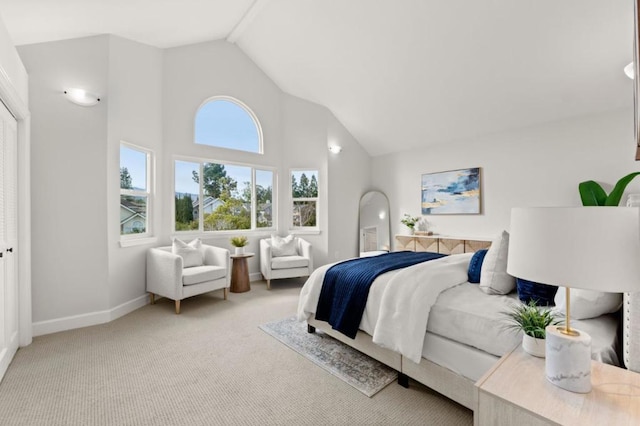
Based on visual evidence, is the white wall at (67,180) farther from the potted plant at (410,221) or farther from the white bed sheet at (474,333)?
the potted plant at (410,221)

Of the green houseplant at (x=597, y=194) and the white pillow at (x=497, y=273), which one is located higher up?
the green houseplant at (x=597, y=194)

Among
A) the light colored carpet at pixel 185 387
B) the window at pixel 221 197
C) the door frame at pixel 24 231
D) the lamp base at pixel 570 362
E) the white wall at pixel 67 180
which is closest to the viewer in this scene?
the lamp base at pixel 570 362

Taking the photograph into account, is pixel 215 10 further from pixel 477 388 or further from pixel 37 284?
pixel 477 388

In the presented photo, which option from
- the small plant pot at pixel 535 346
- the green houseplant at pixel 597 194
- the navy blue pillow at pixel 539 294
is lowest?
the small plant pot at pixel 535 346

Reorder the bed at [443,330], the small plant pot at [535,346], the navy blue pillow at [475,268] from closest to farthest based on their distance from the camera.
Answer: the small plant pot at [535,346], the bed at [443,330], the navy blue pillow at [475,268]

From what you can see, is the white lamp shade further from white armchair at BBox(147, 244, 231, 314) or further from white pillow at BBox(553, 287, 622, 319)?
white armchair at BBox(147, 244, 231, 314)

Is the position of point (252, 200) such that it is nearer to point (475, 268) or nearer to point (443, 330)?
point (475, 268)

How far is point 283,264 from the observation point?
4.52m

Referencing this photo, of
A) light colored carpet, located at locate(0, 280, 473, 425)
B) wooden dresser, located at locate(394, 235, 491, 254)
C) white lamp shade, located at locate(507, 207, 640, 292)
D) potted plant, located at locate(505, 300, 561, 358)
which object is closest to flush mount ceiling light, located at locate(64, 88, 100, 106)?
light colored carpet, located at locate(0, 280, 473, 425)

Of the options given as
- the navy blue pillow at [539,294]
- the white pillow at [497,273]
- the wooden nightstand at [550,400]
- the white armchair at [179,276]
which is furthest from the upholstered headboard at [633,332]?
the white armchair at [179,276]

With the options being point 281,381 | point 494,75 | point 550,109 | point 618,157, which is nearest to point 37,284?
point 281,381

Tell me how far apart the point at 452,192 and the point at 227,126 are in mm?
3984

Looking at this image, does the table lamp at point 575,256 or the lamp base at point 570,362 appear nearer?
the table lamp at point 575,256

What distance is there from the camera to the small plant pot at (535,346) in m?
1.28
